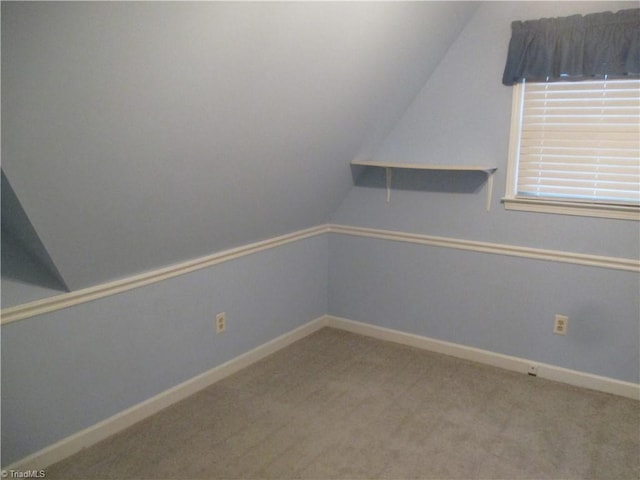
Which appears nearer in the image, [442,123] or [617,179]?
[617,179]

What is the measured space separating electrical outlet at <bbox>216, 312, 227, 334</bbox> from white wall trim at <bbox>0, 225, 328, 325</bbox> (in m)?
0.31

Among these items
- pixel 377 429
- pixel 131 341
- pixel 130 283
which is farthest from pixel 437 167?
pixel 131 341

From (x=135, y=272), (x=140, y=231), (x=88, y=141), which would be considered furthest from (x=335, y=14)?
(x=135, y=272)

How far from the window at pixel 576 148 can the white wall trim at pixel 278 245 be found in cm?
25

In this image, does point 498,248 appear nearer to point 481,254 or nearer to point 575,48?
point 481,254

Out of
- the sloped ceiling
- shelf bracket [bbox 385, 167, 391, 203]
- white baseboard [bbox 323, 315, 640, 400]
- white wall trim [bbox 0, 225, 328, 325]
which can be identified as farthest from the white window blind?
white wall trim [bbox 0, 225, 328, 325]

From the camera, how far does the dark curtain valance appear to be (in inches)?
Answer: 97.4

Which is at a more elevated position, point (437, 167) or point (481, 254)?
point (437, 167)

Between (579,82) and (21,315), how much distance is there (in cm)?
280

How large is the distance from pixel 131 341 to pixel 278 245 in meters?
1.14

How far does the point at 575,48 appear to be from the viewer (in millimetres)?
2600

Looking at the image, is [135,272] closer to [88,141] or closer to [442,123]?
[88,141]

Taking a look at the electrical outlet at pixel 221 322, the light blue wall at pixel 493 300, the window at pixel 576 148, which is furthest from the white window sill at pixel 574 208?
the electrical outlet at pixel 221 322

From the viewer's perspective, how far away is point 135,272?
243 cm
